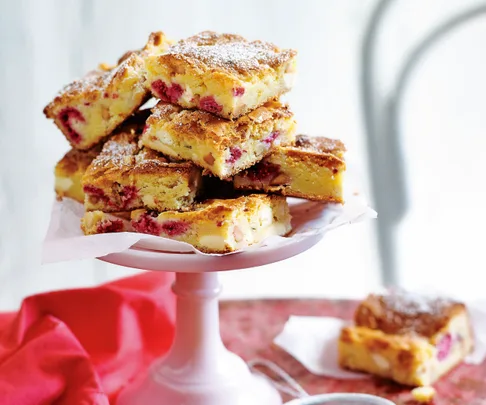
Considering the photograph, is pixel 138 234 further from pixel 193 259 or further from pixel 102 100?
pixel 102 100

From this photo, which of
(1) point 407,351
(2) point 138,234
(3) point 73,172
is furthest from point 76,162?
(1) point 407,351

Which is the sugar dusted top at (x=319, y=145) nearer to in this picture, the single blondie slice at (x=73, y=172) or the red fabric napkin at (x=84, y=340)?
the single blondie slice at (x=73, y=172)

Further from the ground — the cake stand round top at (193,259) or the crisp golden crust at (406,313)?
the cake stand round top at (193,259)

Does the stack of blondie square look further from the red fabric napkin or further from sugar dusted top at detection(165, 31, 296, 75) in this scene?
the red fabric napkin

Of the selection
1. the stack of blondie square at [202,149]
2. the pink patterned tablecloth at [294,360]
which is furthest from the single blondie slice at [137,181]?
the pink patterned tablecloth at [294,360]

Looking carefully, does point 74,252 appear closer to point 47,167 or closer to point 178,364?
point 178,364

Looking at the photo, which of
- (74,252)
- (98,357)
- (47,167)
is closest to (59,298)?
(98,357)

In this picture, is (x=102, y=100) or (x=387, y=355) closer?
(x=102, y=100)
